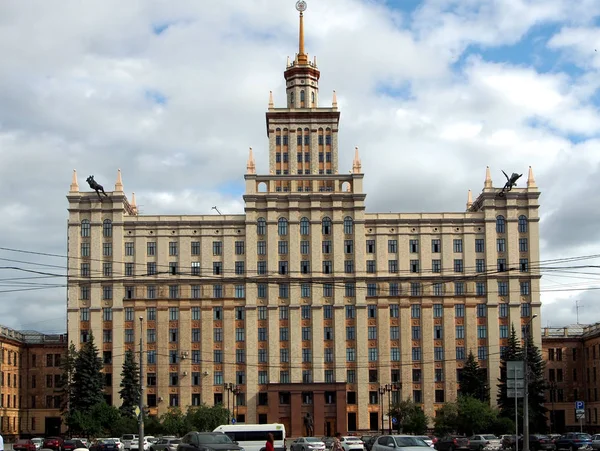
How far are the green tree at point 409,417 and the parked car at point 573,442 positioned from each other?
27.3m

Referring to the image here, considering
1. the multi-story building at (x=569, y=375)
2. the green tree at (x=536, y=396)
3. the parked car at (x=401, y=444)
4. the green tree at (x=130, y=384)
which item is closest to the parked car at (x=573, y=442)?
the green tree at (x=536, y=396)

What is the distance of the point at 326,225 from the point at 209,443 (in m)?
82.8

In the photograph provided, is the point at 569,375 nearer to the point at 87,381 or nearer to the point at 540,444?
the point at 540,444

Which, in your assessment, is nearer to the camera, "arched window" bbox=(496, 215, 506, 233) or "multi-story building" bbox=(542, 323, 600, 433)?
"arched window" bbox=(496, 215, 506, 233)

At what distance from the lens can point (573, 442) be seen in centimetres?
7694

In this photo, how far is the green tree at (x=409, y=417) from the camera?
10544 centimetres

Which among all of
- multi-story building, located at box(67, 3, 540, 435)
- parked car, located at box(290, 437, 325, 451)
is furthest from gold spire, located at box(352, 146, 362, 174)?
parked car, located at box(290, 437, 325, 451)

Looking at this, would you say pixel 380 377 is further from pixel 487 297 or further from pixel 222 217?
pixel 222 217

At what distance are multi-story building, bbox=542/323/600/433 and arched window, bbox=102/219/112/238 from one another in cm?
5793

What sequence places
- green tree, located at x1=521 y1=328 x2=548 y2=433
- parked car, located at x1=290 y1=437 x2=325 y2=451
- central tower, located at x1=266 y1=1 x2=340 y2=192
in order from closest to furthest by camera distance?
1. parked car, located at x1=290 y1=437 x2=325 y2=451
2. green tree, located at x1=521 y1=328 x2=548 y2=433
3. central tower, located at x1=266 y1=1 x2=340 y2=192

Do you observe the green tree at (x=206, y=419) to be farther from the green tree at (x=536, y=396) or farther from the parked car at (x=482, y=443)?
the green tree at (x=536, y=396)

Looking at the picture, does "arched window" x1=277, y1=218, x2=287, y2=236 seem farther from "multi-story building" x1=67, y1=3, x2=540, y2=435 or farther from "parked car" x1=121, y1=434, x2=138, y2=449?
"parked car" x1=121, y1=434, x2=138, y2=449

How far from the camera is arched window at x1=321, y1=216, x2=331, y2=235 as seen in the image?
4983 inches

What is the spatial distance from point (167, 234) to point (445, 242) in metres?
35.2
